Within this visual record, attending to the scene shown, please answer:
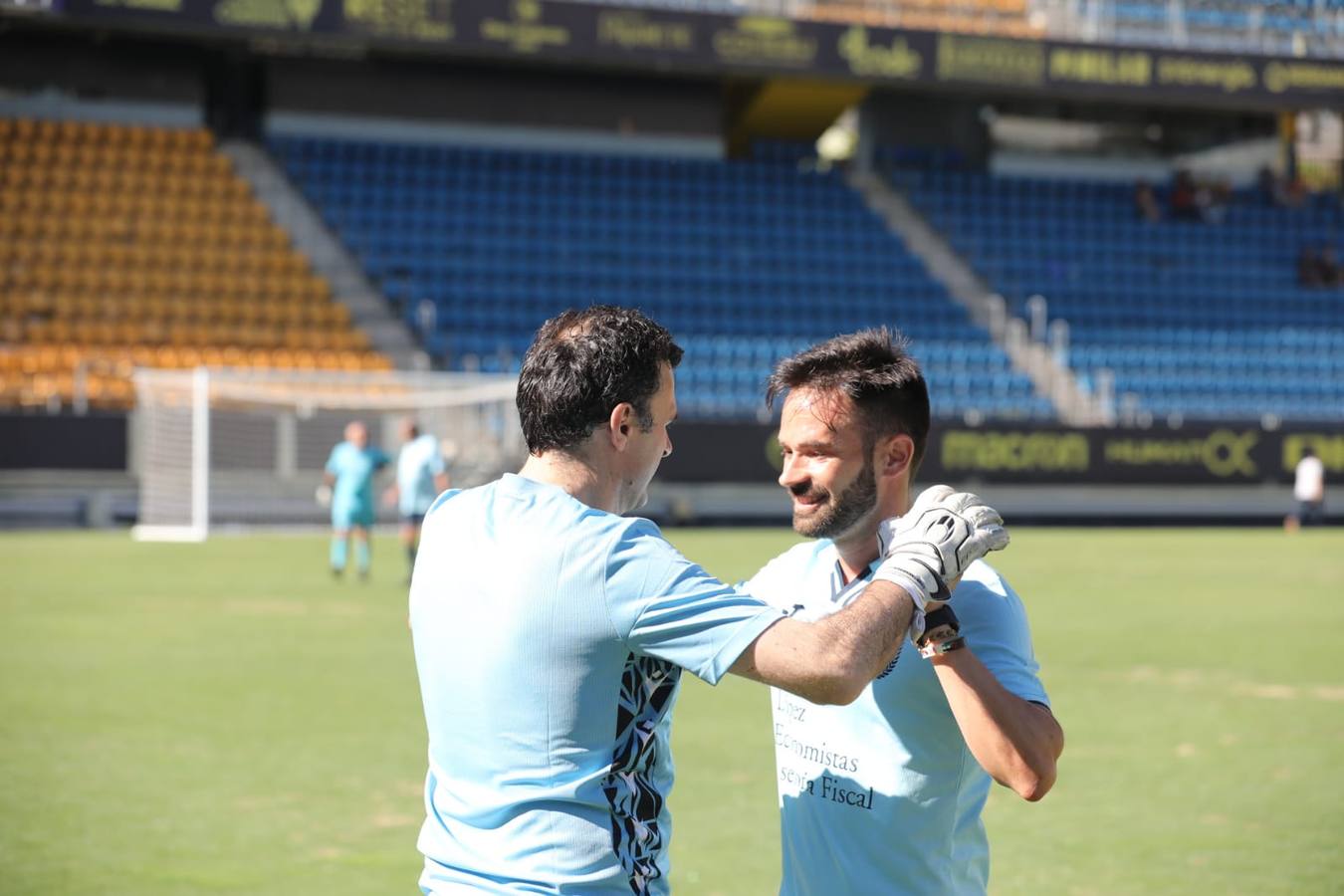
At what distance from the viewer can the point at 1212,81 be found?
37188 mm

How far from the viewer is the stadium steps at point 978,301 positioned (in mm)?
33812

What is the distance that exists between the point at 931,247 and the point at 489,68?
36.4ft

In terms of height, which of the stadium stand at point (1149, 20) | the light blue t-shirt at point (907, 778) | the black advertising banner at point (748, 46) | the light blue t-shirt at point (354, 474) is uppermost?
the stadium stand at point (1149, 20)

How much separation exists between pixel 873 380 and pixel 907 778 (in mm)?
785


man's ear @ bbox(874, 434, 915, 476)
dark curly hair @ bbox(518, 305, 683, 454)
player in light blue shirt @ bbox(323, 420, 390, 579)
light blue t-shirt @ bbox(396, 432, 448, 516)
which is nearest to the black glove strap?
man's ear @ bbox(874, 434, 915, 476)

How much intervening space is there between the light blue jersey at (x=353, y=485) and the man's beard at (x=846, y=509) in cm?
1635

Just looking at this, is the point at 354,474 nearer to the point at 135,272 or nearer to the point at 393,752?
the point at 393,752

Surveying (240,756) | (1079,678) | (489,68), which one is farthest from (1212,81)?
(240,756)

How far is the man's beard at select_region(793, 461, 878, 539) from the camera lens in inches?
126

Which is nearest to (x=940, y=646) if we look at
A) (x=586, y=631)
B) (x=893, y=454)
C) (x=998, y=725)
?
(x=998, y=725)

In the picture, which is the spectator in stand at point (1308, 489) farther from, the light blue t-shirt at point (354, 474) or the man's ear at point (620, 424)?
the man's ear at point (620, 424)

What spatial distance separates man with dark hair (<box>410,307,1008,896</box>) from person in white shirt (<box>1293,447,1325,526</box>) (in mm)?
30029

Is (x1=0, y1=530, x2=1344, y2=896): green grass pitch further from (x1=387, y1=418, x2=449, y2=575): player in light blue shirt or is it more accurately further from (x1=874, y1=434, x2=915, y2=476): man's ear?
(x1=874, y1=434, x2=915, y2=476): man's ear

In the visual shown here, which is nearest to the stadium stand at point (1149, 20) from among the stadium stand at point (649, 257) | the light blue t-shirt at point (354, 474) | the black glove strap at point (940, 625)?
the stadium stand at point (649, 257)
